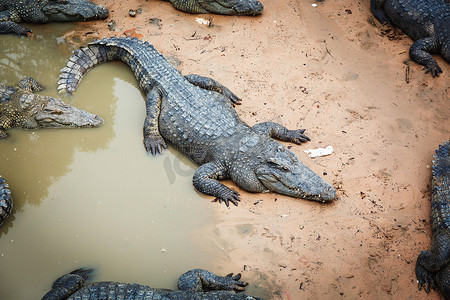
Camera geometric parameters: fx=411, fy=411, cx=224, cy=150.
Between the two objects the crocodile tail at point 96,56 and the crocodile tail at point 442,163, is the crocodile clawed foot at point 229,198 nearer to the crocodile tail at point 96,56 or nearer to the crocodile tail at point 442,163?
the crocodile tail at point 442,163

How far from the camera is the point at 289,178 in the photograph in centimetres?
474

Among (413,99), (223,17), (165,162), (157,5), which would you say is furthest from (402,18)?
(165,162)

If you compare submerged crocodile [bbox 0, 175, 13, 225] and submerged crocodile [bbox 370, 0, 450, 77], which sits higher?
submerged crocodile [bbox 370, 0, 450, 77]

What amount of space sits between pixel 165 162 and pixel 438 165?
10.8 feet

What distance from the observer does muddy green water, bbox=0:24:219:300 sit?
4.20 metres

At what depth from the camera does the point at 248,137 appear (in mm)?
5012

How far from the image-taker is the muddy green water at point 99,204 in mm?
4203

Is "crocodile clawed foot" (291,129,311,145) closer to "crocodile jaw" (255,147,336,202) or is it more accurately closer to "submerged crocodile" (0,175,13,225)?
"crocodile jaw" (255,147,336,202)

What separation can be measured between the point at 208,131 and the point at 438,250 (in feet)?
9.26

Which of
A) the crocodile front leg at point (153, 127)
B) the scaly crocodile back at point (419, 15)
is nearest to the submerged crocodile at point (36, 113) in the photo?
the crocodile front leg at point (153, 127)

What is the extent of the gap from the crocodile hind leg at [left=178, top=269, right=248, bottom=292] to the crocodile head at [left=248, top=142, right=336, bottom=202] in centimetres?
123

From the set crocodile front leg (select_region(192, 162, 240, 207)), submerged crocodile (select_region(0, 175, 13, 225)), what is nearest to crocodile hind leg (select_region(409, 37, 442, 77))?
crocodile front leg (select_region(192, 162, 240, 207))

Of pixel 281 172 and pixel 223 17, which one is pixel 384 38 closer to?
pixel 223 17

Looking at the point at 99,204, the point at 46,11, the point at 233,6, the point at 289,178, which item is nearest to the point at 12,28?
the point at 46,11
